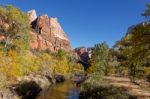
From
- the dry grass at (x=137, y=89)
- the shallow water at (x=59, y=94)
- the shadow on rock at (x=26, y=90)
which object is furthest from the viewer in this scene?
the shallow water at (x=59, y=94)

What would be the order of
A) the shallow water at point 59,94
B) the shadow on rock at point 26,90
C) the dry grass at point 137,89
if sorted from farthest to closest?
the shallow water at point 59,94, the shadow on rock at point 26,90, the dry grass at point 137,89

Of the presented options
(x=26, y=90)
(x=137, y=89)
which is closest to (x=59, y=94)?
(x=26, y=90)

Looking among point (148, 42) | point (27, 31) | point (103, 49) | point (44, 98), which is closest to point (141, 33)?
point (148, 42)

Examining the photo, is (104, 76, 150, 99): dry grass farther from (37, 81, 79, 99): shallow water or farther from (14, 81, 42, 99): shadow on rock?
(14, 81, 42, 99): shadow on rock

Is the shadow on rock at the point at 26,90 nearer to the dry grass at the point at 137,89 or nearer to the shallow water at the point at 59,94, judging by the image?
the shallow water at the point at 59,94

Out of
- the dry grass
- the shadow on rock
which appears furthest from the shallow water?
the dry grass

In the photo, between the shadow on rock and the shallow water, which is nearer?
the shadow on rock

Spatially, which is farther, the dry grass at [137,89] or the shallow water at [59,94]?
the shallow water at [59,94]

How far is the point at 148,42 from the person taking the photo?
104ft

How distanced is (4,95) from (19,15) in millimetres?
48485

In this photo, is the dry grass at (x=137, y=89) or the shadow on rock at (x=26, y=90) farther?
the shadow on rock at (x=26, y=90)

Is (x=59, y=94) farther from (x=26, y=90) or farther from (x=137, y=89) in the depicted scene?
(x=137, y=89)

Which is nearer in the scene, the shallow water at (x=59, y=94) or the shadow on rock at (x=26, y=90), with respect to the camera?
the shadow on rock at (x=26, y=90)

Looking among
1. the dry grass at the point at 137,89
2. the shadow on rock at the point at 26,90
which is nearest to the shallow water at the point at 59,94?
the shadow on rock at the point at 26,90
